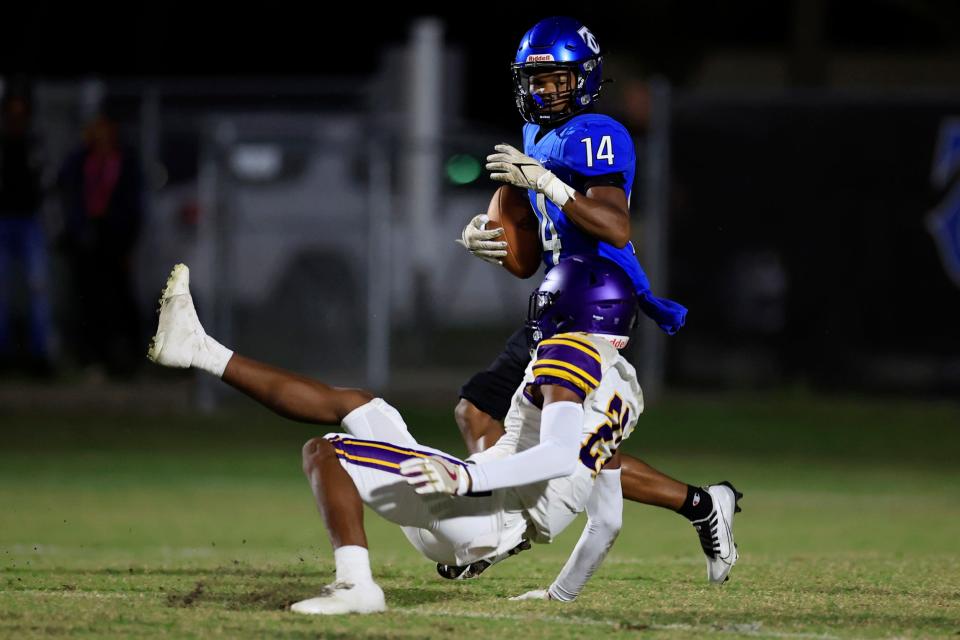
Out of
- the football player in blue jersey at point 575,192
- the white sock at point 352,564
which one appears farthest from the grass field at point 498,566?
the football player in blue jersey at point 575,192

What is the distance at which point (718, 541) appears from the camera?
7.36 m

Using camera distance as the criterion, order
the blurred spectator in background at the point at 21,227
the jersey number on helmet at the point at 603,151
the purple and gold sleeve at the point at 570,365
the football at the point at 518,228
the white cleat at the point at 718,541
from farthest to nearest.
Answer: the blurred spectator in background at the point at 21,227, the white cleat at the point at 718,541, the football at the point at 518,228, the jersey number on helmet at the point at 603,151, the purple and gold sleeve at the point at 570,365

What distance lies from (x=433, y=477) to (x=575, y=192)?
4.43 ft

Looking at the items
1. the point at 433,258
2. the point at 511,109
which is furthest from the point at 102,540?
the point at 511,109

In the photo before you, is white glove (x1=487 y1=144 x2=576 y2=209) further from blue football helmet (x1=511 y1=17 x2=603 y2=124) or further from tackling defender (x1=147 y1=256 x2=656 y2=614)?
blue football helmet (x1=511 y1=17 x2=603 y2=124)

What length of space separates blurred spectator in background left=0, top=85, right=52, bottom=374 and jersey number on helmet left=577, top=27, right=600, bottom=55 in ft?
32.3

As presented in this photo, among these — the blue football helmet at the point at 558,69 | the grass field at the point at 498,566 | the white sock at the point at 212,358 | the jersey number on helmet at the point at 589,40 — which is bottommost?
the grass field at the point at 498,566

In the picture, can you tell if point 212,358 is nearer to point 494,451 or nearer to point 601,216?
point 494,451

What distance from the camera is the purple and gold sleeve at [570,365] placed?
20.4 feet

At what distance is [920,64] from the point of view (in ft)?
119

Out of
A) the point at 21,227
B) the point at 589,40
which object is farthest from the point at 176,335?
the point at 21,227

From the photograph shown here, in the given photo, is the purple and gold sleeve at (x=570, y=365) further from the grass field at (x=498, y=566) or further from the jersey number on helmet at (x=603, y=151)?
the grass field at (x=498, y=566)

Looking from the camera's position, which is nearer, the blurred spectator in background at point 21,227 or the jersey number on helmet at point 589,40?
the jersey number on helmet at point 589,40

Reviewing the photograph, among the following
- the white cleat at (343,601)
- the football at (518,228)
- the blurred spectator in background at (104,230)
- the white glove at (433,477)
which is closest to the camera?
the white glove at (433,477)
